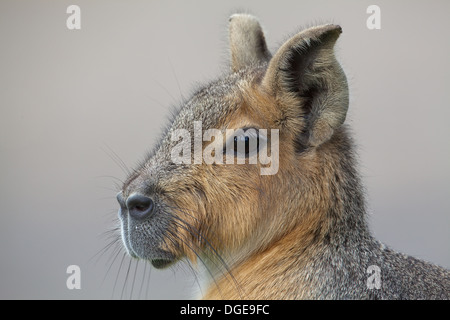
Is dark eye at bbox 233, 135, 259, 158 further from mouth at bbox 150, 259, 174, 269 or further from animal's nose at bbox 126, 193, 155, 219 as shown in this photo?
mouth at bbox 150, 259, 174, 269

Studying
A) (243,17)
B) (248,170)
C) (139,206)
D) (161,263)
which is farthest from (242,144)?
(243,17)

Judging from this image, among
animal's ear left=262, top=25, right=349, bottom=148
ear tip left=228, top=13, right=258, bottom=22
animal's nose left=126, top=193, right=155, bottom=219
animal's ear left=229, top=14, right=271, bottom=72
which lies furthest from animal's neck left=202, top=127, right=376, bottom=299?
ear tip left=228, top=13, right=258, bottom=22

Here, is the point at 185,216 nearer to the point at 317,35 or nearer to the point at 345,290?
the point at 345,290

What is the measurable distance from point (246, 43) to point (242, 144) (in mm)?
1247

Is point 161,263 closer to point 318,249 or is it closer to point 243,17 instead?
point 318,249

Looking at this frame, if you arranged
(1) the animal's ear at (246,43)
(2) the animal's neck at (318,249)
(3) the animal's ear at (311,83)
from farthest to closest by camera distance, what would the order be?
(1) the animal's ear at (246,43) < (2) the animal's neck at (318,249) < (3) the animal's ear at (311,83)

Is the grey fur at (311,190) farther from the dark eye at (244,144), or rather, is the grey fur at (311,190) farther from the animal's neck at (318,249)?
the dark eye at (244,144)

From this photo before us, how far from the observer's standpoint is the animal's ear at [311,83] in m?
3.55

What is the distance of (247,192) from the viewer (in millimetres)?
3678

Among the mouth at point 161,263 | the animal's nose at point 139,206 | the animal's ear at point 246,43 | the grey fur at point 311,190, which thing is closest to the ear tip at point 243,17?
the animal's ear at point 246,43

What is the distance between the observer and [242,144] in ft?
11.9

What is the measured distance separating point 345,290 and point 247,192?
77 centimetres

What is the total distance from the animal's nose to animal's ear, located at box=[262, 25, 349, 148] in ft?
3.04

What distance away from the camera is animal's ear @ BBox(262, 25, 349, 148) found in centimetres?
355
